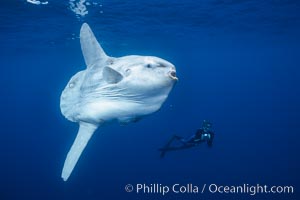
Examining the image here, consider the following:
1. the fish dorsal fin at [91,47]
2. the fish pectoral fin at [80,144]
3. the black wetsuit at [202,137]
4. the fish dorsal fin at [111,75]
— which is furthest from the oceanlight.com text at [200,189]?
the fish dorsal fin at [111,75]

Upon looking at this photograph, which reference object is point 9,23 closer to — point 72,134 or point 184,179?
point 184,179

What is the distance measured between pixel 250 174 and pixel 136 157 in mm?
10634

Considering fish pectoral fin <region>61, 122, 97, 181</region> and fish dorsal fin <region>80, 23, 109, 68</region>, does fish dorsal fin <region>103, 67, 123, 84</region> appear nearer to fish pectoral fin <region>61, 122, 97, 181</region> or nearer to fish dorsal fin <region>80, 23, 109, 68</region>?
fish pectoral fin <region>61, 122, 97, 181</region>

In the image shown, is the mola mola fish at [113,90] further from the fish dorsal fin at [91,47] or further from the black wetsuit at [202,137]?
the black wetsuit at [202,137]

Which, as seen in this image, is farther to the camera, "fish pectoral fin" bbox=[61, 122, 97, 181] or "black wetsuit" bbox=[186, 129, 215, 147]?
"black wetsuit" bbox=[186, 129, 215, 147]

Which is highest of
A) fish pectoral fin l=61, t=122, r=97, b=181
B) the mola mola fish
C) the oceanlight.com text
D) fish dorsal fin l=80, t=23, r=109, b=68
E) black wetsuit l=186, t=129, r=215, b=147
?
fish dorsal fin l=80, t=23, r=109, b=68

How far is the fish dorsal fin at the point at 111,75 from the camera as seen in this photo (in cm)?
370

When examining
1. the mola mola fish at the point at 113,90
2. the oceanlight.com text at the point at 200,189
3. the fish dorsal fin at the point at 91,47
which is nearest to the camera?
the mola mola fish at the point at 113,90

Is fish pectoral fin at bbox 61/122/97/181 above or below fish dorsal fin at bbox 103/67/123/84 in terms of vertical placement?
below

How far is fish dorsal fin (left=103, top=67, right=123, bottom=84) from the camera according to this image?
370cm

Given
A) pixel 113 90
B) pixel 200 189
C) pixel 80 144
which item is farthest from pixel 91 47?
pixel 200 189

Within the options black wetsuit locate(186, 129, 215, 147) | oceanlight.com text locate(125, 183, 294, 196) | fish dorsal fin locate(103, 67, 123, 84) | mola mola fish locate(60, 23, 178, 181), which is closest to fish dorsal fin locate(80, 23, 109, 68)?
mola mola fish locate(60, 23, 178, 181)

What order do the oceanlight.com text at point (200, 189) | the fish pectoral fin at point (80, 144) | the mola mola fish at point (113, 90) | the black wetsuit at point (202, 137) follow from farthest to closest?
the oceanlight.com text at point (200, 189), the black wetsuit at point (202, 137), the fish pectoral fin at point (80, 144), the mola mola fish at point (113, 90)

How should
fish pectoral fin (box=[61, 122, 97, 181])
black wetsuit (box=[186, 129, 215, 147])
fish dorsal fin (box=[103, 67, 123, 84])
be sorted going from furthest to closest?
1. black wetsuit (box=[186, 129, 215, 147])
2. fish pectoral fin (box=[61, 122, 97, 181])
3. fish dorsal fin (box=[103, 67, 123, 84])
